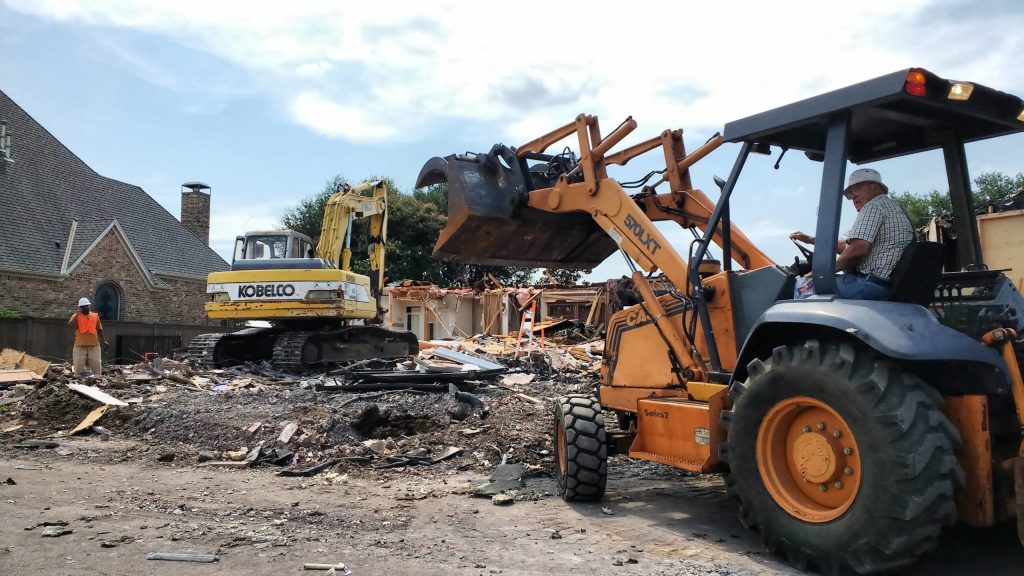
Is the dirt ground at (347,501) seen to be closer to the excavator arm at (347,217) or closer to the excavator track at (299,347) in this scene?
the excavator track at (299,347)

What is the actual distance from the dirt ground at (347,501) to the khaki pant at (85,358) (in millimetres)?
2661

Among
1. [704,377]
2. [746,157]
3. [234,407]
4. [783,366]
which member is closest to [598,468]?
[704,377]

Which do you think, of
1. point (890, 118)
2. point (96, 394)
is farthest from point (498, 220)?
point (96, 394)

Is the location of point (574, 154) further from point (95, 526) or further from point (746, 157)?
point (95, 526)

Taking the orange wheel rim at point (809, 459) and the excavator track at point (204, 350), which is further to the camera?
the excavator track at point (204, 350)

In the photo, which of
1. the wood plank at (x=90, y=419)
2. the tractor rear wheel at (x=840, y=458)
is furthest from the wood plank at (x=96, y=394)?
the tractor rear wheel at (x=840, y=458)

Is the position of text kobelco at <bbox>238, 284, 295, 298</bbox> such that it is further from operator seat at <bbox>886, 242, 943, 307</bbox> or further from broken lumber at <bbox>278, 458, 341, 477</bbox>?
operator seat at <bbox>886, 242, 943, 307</bbox>

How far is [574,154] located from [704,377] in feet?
8.85

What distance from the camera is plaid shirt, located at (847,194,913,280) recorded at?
4.14 m

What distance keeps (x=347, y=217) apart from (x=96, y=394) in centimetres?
689

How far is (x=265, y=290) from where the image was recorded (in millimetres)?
14828

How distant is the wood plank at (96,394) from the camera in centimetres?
1017

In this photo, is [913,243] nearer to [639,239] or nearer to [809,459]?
[809,459]

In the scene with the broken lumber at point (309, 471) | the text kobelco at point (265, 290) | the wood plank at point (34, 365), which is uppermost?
the text kobelco at point (265, 290)
